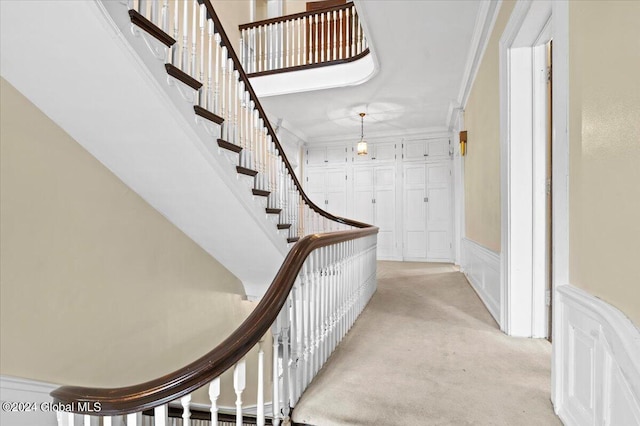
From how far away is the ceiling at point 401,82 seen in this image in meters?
3.18

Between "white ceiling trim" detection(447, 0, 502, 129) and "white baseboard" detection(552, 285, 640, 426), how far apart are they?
2.53 metres

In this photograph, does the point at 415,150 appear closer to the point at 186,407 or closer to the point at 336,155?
the point at 336,155

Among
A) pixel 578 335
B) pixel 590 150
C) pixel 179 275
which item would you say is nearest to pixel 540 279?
pixel 578 335

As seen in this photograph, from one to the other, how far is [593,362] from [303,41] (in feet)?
17.9

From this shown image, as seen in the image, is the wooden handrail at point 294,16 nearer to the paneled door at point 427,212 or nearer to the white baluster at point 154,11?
the paneled door at point 427,212

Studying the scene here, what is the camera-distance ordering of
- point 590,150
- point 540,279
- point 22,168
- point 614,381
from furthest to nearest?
point 540,279 → point 22,168 → point 590,150 → point 614,381

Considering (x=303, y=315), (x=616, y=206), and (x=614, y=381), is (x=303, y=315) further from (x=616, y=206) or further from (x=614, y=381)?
(x=616, y=206)

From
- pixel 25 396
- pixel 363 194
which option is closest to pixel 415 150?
pixel 363 194

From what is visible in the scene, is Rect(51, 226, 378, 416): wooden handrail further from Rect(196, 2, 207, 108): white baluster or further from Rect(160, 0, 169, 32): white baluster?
Rect(160, 0, 169, 32): white baluster

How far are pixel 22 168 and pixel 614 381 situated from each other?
3.02 metres

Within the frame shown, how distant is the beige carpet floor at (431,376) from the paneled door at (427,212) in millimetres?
3944

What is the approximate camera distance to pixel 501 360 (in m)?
2.00

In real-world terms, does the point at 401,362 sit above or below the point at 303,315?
below

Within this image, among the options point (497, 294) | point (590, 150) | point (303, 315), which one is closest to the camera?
point (590, 150)
